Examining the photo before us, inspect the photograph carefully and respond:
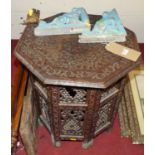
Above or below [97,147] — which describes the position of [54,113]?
above

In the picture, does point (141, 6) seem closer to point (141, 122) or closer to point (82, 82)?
point (141, 122)

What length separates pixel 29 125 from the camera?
1417 mm

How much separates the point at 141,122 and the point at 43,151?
0.55m

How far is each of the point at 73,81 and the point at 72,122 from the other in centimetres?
34

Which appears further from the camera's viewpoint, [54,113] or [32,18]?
[32,18]

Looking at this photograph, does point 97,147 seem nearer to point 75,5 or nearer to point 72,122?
point 72,122

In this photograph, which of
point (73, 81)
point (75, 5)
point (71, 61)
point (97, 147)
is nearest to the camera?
point (73, 81)

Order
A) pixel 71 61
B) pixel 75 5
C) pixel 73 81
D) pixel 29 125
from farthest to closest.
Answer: pixel 75 5, pixel 29 125, pixel 71 61, pixel 73 81

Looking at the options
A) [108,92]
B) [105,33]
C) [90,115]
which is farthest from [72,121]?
[105,33]

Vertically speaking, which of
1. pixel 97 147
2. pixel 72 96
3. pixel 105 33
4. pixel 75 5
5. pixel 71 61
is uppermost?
pixel 75 5

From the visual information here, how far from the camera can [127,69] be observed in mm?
1267

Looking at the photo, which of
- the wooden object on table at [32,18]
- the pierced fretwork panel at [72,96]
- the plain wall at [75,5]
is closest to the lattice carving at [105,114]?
the pierced fretwork panel at [72,96]

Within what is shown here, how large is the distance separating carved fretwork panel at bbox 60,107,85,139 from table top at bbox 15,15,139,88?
21 centimetres

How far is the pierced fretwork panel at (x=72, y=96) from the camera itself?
51.3 inches
